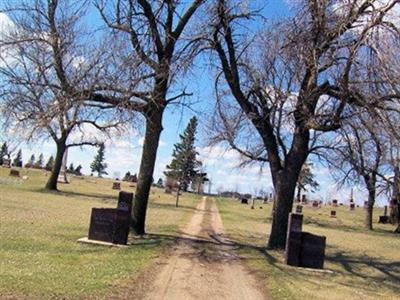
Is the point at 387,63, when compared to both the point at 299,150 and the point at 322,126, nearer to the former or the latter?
the point at 322,126

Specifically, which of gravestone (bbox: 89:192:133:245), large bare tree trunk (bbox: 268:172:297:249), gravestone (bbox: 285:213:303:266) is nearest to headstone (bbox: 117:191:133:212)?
gravestone (bbox: 89:192:133:245)

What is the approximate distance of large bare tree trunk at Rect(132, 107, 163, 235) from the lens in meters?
18.2

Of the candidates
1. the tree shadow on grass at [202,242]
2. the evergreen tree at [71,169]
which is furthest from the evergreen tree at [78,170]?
the tree shadow on grass at [202,242]

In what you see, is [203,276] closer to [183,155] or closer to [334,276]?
[334,276]

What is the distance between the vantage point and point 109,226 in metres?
15.7

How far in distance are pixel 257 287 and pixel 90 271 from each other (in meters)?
3.31

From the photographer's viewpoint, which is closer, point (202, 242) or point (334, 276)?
point (334, 276)

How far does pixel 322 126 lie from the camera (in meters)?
17.1

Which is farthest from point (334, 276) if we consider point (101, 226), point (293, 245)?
point (101, 226)

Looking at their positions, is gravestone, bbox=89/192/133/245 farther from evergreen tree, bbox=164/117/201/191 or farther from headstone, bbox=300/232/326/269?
evergreen tree, bbox=164/117/201/191

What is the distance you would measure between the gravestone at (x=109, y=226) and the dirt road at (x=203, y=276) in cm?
156

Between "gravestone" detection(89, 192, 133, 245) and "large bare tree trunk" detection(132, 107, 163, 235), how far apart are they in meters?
2.50

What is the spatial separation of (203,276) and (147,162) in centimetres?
691

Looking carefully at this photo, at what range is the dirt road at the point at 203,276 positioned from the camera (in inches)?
399
